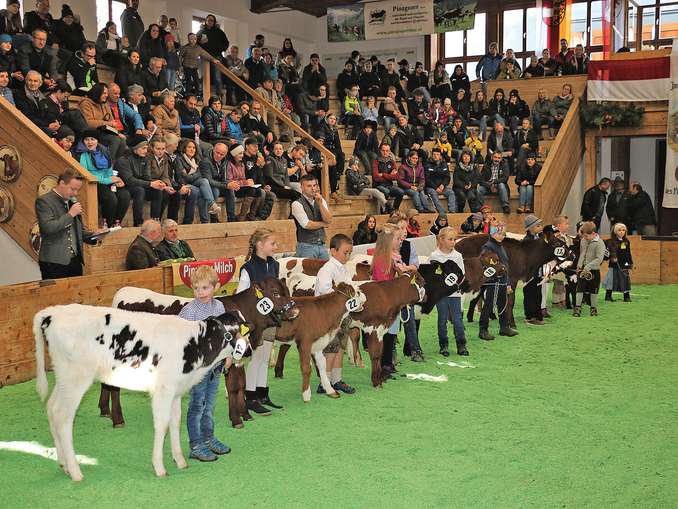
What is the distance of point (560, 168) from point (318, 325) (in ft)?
45.4

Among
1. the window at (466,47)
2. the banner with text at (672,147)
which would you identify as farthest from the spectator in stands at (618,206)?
the window at (466,47)

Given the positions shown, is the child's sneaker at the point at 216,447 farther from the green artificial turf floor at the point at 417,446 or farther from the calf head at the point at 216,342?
the calf head at the point at 216,342

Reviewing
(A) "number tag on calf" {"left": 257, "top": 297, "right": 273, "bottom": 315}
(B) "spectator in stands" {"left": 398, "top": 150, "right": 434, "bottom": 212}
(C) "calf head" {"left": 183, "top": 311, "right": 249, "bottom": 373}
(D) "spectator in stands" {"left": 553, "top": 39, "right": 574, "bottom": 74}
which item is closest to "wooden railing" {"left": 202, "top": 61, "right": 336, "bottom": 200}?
(B) "spectator in stands" {"left": 398, "top": 150, "right": 434, "bottom": 212}

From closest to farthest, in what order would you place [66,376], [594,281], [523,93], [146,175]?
1. [66,376]
2. [146,175]
3. [594,281]
4. [523,93]

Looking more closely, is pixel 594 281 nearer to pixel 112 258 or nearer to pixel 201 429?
pixel 112 258

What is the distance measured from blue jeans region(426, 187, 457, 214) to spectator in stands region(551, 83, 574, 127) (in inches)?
171

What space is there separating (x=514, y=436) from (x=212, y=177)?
808 cm

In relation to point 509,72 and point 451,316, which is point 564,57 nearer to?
point 509,72

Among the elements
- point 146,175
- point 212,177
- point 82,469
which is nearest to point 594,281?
point 212,177

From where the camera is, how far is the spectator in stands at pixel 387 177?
18.4m

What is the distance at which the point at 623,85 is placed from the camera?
2064 cm

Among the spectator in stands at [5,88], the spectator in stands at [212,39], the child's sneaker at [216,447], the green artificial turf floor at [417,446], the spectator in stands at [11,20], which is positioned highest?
the spectator in stands at [212,39]

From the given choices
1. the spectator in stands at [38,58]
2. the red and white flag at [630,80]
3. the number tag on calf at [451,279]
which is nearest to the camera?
the number tag on calf at [451,279]

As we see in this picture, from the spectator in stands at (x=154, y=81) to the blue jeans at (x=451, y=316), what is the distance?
293 inches
